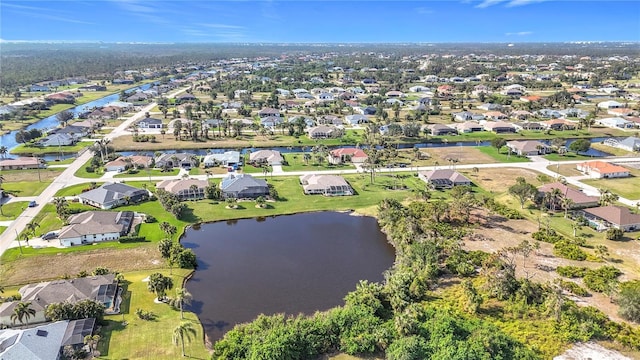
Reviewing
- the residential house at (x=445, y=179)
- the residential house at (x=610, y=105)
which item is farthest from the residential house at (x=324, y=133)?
the residential house at (x=610, y=105)

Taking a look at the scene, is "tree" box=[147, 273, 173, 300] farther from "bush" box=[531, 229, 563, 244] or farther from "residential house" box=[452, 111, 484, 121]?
"residential house" box=[452, 111, 484, 121]

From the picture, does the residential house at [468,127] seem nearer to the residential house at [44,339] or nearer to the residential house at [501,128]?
the residential house at [501,128]

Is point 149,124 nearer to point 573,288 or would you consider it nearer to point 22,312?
point 22,312

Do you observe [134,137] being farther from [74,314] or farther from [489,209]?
[489,209]

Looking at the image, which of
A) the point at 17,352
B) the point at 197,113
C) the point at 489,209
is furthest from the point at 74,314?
the point at 197,113

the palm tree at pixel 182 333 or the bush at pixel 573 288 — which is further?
the bush at pixel 573 288

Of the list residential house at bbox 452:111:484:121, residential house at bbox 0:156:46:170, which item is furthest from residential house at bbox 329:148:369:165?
residential house at bbox 0:156:46:170

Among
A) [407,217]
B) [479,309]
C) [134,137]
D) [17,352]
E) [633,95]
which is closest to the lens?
[17,352]
